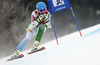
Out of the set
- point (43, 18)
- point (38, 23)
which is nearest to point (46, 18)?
point (43, 18)

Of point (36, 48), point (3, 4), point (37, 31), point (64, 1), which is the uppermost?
point (3, 4)

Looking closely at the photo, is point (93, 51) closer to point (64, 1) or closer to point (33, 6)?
point (64, 1)

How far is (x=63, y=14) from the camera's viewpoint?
1127 centimetres

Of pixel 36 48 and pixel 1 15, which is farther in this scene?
pixel 1 15

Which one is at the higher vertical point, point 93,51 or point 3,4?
point 3,4

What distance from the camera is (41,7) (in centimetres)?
400

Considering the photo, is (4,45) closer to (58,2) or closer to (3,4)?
(3,4)

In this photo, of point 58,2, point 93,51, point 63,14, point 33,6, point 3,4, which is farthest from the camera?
point 63,14

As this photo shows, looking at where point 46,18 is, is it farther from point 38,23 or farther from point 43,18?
point 38,23

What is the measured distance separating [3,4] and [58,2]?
4.47 metres

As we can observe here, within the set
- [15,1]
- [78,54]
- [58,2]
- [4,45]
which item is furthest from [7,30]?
[78,54]

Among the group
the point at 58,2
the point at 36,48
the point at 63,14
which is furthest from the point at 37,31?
the point at 63,14

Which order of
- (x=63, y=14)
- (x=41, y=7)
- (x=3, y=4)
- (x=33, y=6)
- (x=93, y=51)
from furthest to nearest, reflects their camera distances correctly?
(x=63, y=14), (x=33, y=6), (x=3, y=4), (x=41, y=7), (x=93, y=51)

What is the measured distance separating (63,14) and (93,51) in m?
9.04
